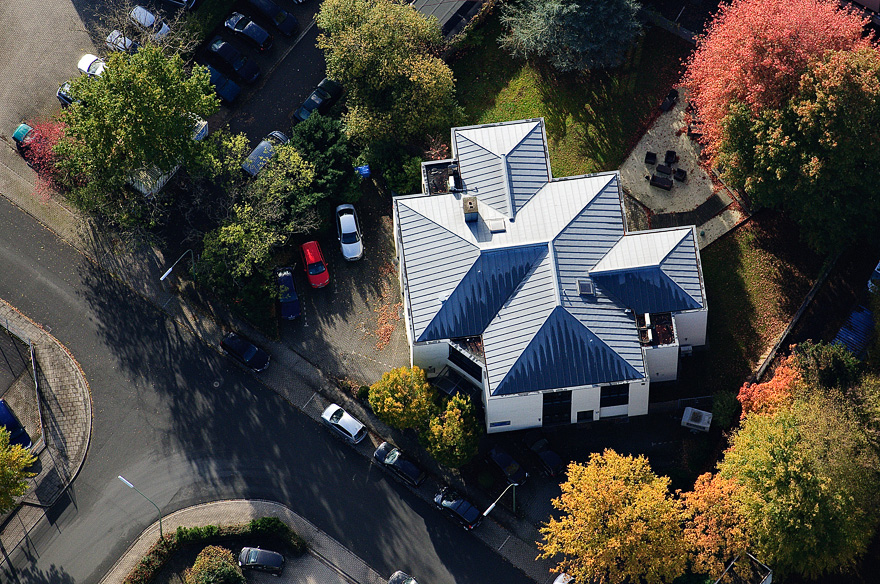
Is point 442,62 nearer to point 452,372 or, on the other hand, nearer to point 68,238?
point 452,372

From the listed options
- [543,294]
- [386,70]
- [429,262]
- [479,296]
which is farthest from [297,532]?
[386,70]

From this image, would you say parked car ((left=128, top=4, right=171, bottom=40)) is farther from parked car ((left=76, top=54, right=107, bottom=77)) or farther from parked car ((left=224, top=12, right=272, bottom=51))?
parked car ((left=224, top=12, right=272, bottom=51))

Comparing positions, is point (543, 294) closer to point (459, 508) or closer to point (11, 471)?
point (459, 508)

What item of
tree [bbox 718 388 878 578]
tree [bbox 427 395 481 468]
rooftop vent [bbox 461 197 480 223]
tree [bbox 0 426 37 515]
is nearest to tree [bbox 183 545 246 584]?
tree [bbox 0 426 37 515]

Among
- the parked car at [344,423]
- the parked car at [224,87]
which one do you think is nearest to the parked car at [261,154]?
the parked car at [224,87]

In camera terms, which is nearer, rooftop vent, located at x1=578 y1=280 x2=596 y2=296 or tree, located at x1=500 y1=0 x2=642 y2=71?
rooftop vent, located at x1=578 y1=280 x2=596 y2=296


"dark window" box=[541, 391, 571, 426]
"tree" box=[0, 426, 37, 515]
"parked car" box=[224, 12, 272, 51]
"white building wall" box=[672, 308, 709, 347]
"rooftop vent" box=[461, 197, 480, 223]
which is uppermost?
"white building wall" box=[672, 308, 709, 347]
